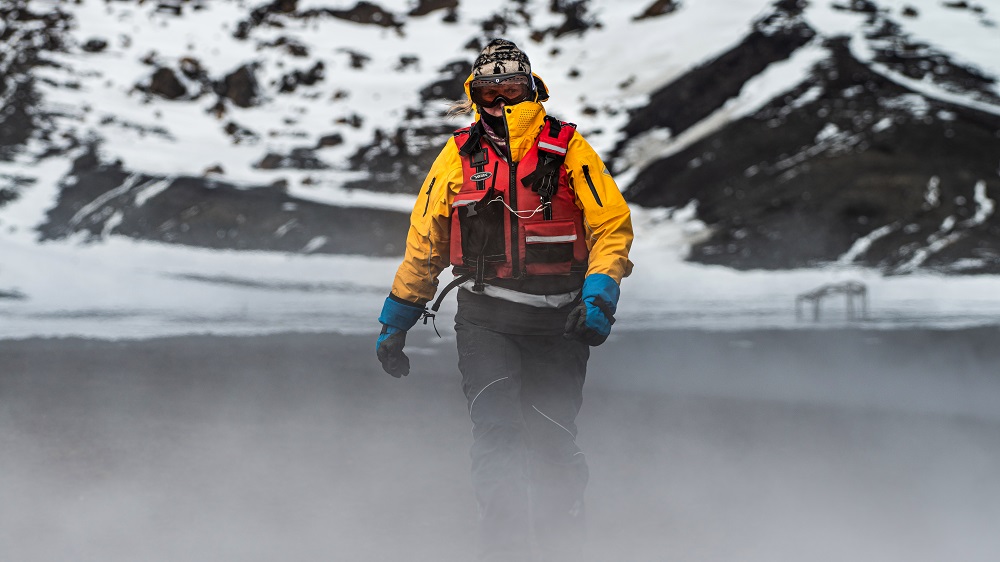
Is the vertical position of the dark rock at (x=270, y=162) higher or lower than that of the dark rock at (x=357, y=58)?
higher

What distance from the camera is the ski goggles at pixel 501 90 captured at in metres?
3.30

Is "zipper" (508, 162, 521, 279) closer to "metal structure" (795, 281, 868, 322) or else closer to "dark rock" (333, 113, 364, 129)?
"metal structure" (795, 281, 868, 322)

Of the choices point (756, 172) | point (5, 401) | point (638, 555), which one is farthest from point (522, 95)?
point (756, 172)

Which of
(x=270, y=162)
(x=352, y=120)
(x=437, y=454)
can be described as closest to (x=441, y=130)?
(x=352, y=120)

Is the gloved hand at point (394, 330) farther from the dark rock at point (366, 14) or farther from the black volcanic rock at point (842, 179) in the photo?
the dark rock at point (366, 14)

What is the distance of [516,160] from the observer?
3260 millimetres

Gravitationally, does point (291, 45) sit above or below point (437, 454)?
below

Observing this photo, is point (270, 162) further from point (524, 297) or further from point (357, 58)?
point (524, 297)

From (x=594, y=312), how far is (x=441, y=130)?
1803cm

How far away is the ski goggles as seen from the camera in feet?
10.8

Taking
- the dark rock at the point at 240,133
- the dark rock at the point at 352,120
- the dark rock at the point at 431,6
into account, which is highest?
the dark rock at the point at 240,133

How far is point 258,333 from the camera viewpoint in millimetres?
9016

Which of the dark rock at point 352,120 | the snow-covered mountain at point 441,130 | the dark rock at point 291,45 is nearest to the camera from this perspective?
the snow-covered mountain at point 441,130

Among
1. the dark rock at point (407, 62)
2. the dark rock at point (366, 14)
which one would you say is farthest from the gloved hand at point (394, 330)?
the dark rock at point (366, 14)
